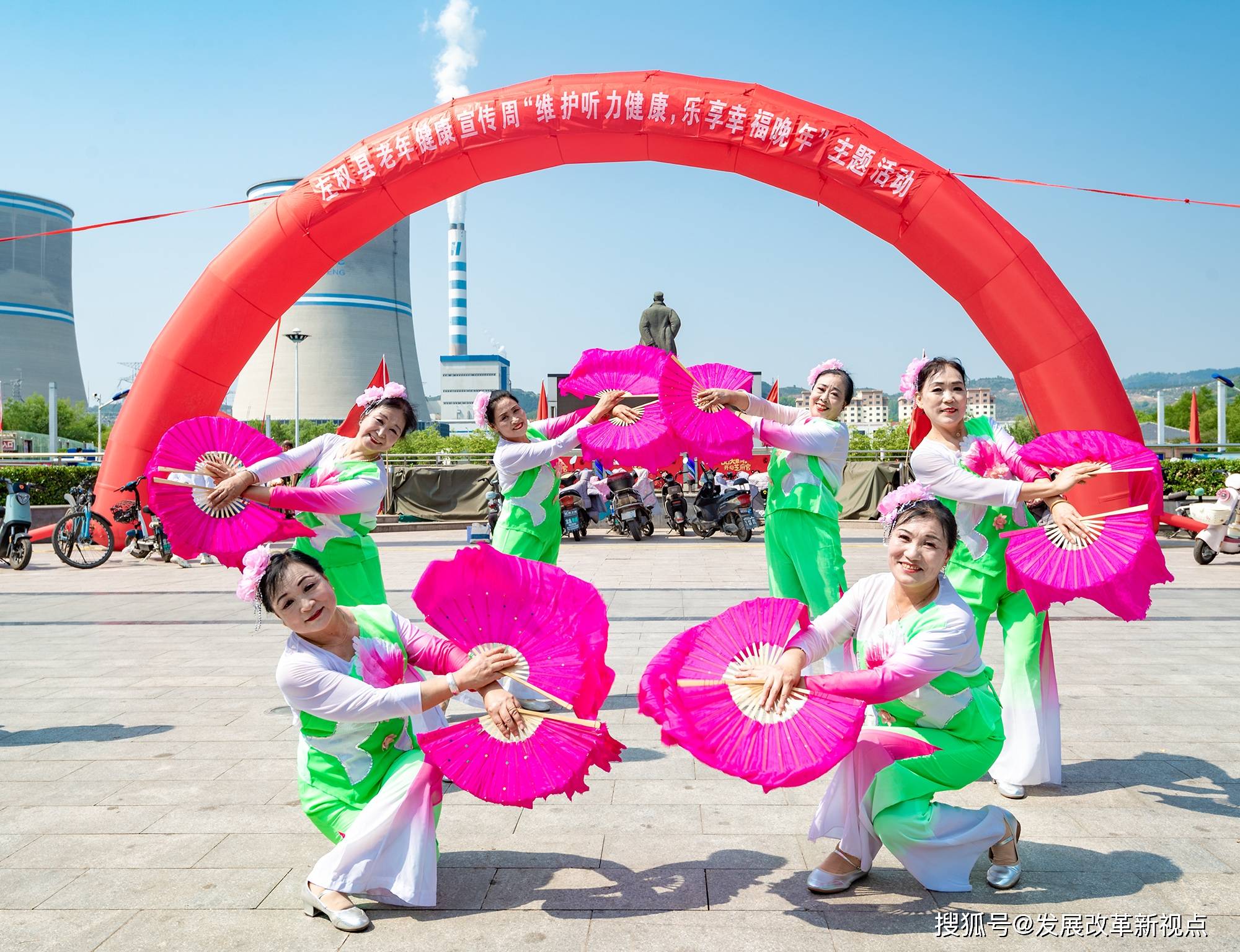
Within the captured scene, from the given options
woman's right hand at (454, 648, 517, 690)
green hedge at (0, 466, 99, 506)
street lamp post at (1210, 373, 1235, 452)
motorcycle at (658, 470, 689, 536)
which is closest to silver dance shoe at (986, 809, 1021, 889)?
woman's right hand at (454, 648, 517, 690)

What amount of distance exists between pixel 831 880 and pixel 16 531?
10791 mm

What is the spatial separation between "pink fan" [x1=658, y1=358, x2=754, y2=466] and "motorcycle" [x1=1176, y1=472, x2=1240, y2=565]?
334 inches

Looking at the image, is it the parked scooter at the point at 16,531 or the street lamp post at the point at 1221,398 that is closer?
the parked scooter at the point at 16,531

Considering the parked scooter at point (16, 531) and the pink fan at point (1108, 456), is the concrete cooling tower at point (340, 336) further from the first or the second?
the pink fan at point (1108, 456)

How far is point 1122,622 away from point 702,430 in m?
4.66

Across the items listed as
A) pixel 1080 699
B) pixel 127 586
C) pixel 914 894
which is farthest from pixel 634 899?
pixel 127 586

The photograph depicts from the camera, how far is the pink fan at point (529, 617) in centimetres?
250

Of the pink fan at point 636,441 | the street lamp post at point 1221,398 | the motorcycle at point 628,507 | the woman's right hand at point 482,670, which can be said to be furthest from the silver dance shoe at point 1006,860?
the street lamp post at point 1221,398

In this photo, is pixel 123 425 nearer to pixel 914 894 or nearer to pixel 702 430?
pixel 702 430

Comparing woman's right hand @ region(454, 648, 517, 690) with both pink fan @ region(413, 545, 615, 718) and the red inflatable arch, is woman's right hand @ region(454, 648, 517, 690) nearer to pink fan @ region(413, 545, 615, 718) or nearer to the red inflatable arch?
pink fan @ region(413, 545, 615, 718)

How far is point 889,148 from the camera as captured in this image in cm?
985

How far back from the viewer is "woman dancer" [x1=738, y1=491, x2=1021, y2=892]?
Result: 8.39 ft

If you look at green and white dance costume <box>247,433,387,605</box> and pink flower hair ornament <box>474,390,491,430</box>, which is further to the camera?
pink flower hair ornament <box>474,390,491,430</box>

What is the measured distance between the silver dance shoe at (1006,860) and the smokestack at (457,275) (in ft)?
307
